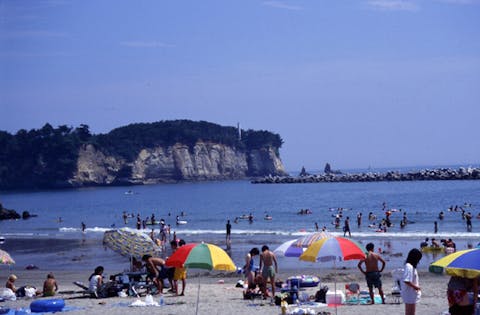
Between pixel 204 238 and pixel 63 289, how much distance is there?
74.7ft

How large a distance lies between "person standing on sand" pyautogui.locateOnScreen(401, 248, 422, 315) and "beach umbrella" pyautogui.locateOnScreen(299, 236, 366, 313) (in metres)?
2.95

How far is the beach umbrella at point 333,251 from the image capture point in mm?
14609

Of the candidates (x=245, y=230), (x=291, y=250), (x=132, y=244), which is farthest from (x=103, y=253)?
(x=291, y=250)

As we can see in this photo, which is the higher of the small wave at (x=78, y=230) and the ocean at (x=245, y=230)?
the ocean at (x=245, y=230)

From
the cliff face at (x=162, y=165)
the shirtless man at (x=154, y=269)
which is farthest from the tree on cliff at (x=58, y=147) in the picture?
the shirtless man at (x=154, y=269)

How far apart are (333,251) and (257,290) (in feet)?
11.3

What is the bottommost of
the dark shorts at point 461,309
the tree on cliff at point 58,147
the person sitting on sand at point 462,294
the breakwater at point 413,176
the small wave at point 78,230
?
the small wave at point 78,230

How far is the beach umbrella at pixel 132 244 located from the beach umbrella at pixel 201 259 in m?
4.66

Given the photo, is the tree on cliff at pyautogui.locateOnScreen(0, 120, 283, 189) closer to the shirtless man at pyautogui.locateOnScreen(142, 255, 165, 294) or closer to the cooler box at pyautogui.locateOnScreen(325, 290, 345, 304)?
the shirtless man at pyautogui.locateOnScreen(142, 255, 165, 294)

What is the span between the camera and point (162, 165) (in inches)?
6944

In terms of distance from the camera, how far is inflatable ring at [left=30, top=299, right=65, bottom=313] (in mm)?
15597

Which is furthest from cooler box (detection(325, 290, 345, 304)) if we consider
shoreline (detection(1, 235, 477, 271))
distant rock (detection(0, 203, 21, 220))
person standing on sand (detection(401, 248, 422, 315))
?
distant rock (detection(0, 203, 21, 220))

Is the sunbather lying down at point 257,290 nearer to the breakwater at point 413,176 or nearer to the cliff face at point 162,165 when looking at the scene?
the breakwater at point 413,176

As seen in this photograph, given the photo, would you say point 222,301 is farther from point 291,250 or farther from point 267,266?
point 291,250
